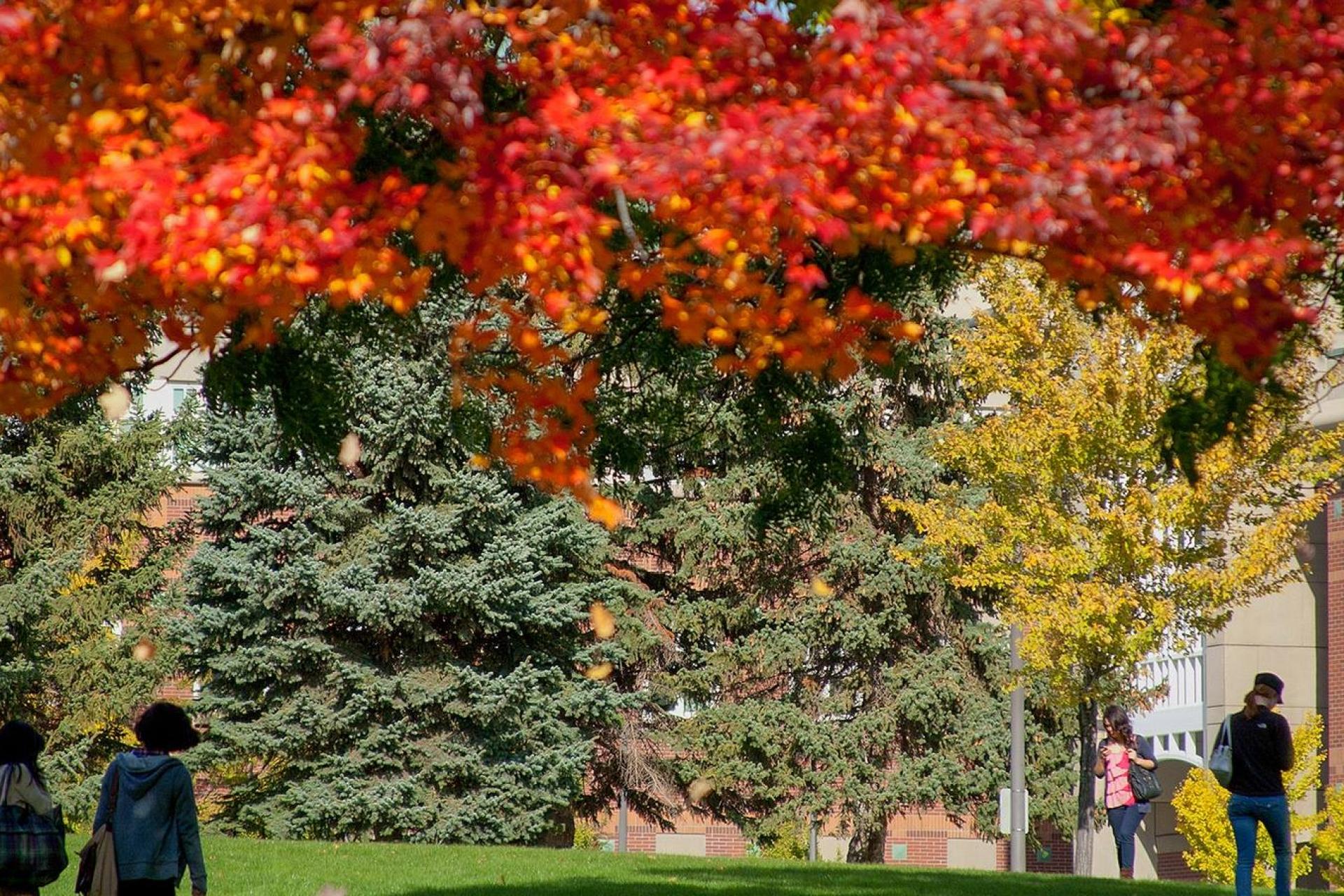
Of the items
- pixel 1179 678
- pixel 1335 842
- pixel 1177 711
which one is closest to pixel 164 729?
pixel 1335 842

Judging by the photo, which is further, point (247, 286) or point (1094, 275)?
point (1094, 275)

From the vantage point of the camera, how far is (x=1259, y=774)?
9.77m

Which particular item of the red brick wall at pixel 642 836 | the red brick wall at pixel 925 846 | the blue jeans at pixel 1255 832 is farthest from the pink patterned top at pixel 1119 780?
the red brick wall at pixel 642 836

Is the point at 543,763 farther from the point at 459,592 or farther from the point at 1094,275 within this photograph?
the point at 1094,275

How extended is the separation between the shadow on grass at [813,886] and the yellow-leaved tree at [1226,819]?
8575 millimetres

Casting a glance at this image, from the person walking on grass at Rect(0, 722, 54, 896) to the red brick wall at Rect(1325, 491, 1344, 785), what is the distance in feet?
73.6

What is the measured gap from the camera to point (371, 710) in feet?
77.6

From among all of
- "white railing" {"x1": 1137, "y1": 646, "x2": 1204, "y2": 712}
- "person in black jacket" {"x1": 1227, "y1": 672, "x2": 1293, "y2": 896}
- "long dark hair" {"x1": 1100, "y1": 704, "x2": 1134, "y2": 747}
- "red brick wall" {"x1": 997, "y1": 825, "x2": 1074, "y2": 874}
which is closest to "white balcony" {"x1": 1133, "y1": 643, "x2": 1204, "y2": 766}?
"white railing" {"x1": 1137, "y1": 646, "x2": 1204, "y2": 712}

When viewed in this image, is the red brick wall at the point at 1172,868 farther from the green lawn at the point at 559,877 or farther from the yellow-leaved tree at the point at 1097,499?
the green lawn at the point at 559,877

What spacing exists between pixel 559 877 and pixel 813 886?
2.02m

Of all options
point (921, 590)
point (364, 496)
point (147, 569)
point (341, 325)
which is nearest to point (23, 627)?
point (147, 569)

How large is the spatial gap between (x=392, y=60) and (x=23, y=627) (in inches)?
890

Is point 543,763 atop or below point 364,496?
below

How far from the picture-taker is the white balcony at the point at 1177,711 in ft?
97.6
